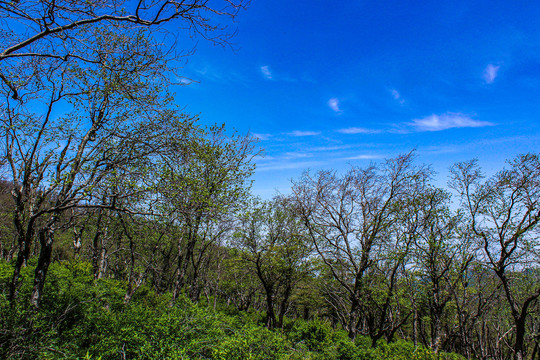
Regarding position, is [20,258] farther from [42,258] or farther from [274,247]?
[274,247]

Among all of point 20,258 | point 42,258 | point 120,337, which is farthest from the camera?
point 42,258

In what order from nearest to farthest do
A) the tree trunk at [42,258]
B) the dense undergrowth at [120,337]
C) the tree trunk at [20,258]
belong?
the dense undergrowth at [120,337] < the tree trunk at [20,258] < the tree trunk at [42,258]

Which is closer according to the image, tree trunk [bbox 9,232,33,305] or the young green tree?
tree trunk [bbox 9,232,33,305]

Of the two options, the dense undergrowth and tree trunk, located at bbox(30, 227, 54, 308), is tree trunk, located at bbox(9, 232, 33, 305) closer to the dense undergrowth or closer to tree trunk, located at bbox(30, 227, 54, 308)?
the dense undergrowth

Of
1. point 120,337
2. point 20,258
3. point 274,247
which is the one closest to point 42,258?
point 20,258

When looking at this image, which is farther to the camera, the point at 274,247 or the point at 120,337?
the point at 274,247

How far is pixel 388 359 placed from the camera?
32.3 feet

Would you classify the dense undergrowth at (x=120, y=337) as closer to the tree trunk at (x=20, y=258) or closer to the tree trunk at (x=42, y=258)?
the tree trunk at (x=20, y=258)

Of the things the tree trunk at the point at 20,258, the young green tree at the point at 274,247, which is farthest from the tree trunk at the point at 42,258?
the young green tree at the point at 274,247

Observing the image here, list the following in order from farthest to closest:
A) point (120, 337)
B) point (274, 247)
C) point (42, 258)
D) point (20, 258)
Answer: point (274, 247)
point (42, 258)
point (20, 258)
point (120, 337)

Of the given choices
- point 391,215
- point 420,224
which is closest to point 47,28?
point 391,215

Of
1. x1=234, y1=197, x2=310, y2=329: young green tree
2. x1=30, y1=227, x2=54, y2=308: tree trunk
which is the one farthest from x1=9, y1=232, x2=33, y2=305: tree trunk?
x1=234, y1=197, x2=310, y2=329: young green tree

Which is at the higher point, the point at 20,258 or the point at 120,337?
the point at 20,258

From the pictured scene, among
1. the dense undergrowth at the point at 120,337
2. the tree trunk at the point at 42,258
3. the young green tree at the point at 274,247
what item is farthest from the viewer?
the young green tree at the point at 274,247
